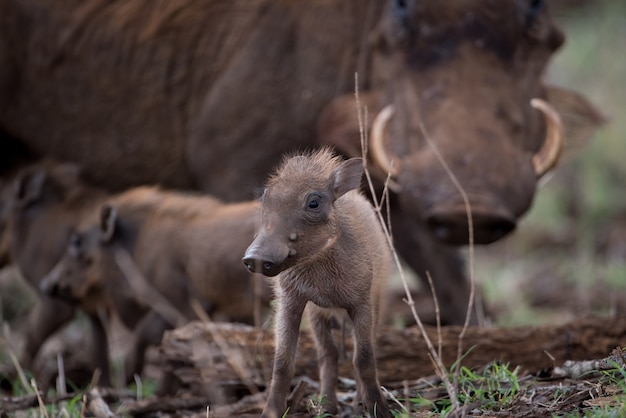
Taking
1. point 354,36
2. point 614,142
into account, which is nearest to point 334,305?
point 354,36

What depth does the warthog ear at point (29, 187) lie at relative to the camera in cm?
600

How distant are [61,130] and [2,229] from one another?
0.64 metres

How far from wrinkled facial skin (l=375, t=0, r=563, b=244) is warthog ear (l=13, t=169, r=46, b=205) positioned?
1.94 m

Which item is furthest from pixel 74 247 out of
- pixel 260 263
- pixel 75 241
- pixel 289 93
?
pixel 260 263

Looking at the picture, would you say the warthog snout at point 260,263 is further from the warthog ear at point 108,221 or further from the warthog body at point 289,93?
the warthog ear at point 108,221

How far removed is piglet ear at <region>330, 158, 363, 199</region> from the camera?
10.0ft

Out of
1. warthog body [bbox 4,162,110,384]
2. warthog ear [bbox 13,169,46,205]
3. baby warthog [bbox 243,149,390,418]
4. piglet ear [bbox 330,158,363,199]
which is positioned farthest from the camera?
warthog ear [bbox 13,169,46,205]

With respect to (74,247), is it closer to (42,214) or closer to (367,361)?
(42,214)

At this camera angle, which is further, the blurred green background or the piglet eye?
the blurred green background

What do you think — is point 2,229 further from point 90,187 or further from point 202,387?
point 202,387

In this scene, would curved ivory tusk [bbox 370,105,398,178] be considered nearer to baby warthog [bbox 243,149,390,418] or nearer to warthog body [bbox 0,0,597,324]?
warthog body [bbox 0,0,597,324]

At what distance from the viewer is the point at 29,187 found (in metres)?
6.04

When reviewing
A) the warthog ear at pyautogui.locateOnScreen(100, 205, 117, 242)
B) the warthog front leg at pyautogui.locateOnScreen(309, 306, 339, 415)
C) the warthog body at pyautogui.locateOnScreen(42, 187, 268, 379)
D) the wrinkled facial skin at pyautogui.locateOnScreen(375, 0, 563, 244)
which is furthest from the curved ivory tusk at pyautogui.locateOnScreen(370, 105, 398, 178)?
the warthog front leg at pyautogui.locateOnScreen(309, 306, 339, 415)

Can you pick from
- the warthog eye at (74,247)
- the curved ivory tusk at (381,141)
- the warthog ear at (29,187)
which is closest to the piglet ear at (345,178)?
the curved ivory tusk at (381,141)
